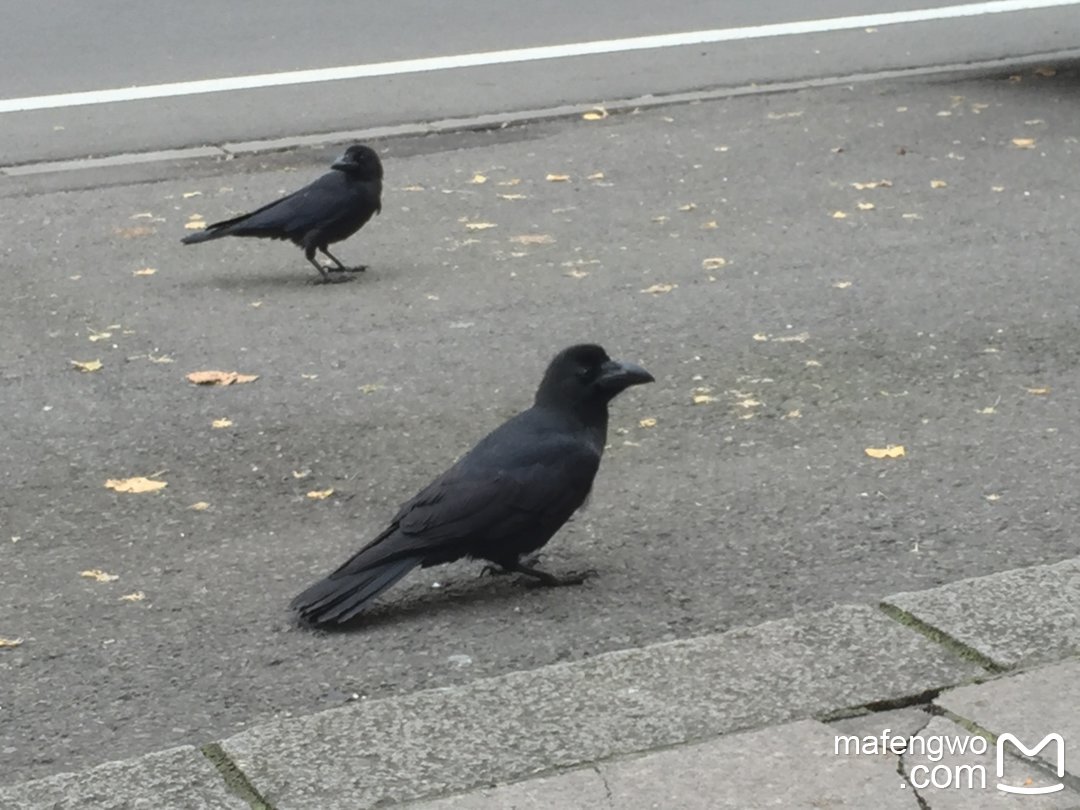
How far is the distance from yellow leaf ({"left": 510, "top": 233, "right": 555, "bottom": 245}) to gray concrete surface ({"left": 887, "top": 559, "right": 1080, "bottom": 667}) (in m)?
4.16

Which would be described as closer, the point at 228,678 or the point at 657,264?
→ the point at 228,678

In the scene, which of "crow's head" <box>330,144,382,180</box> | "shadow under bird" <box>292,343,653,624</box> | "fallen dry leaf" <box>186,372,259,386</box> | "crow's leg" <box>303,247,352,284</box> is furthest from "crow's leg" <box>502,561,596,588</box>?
"crow's head" <box>330,144,382,180</box>

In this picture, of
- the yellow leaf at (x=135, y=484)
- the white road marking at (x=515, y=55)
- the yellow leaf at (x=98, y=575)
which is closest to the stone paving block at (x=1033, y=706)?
the yellow leaf at (x=98, y=575)

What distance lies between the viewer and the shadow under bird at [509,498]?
4.58 m

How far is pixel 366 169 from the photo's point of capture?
8.16 m

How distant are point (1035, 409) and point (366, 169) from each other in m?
3.32

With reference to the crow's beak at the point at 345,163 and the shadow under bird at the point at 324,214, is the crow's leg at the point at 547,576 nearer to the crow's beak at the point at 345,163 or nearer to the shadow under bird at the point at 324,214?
the shadow under bird at the point at 324,214

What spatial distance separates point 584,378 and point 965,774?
1616mm

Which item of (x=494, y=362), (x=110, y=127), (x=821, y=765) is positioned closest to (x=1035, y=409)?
(x=494, y=362)

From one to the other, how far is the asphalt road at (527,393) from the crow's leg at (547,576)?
68mm

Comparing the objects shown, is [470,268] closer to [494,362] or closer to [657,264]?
[657,264]

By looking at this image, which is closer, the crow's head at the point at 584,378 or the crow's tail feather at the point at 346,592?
the crow's tail feather at the point at 346,592

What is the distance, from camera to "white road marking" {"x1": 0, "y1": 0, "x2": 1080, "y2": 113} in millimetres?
11539

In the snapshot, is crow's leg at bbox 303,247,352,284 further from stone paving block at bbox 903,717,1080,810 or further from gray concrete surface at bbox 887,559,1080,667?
stone paving block at bbox 903,717,1080,810
